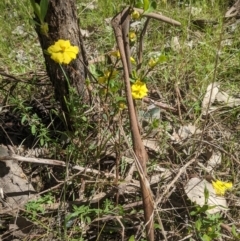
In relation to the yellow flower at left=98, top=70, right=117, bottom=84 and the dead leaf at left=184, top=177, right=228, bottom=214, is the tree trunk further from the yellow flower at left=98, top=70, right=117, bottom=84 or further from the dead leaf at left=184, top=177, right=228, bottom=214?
the dead leaf at left=184, top=177, right=228, bottom=214

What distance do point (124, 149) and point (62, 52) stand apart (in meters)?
0.51

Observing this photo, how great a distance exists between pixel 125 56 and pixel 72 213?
1.96 feet

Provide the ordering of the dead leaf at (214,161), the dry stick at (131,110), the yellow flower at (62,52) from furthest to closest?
the dead leaf at (214,161) → the yellow flower at (62,52) → the dry stick at (131,110)

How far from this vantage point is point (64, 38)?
1.58m

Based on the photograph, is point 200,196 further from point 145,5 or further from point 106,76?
point 145,5

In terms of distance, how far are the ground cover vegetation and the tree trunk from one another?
42mm

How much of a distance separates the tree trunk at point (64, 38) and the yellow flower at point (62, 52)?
7 cm

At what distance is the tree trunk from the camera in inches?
60.1

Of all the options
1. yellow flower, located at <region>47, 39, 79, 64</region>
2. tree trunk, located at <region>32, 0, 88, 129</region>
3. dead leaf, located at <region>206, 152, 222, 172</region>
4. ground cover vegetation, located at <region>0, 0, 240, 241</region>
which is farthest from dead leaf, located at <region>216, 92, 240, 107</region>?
yellow flower, located at <region>47, 39, 79, 64</region>

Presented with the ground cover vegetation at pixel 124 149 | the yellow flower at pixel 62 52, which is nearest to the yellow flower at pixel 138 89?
the ground cover vegetation at pixel 124 149

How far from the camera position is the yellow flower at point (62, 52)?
1402 millimetres

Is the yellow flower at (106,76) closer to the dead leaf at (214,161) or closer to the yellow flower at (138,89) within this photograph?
the yellow flower at (138,89)

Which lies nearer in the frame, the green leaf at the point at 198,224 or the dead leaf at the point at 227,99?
the green leaf at the point at 198,224

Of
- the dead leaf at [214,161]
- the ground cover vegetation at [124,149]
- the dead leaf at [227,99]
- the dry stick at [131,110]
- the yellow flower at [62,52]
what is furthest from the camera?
the dead leaf at [227,99]
